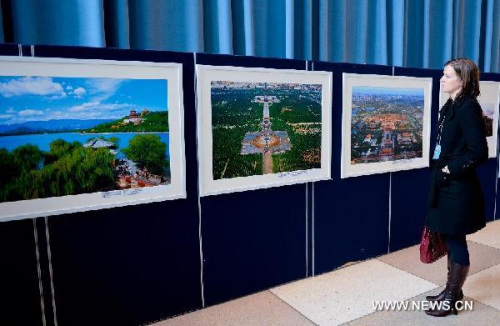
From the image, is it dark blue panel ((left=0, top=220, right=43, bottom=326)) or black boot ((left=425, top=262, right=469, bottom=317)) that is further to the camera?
black boot ((left=425, top=262, right=469, bottom=317))

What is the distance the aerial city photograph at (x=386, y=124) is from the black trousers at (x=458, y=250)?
944mm

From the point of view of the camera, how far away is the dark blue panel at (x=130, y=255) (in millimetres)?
1966

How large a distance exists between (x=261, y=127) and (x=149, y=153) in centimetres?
75

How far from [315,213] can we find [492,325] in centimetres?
123

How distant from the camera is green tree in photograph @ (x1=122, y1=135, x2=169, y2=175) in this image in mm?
2064

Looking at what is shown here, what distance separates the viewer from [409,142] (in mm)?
3250

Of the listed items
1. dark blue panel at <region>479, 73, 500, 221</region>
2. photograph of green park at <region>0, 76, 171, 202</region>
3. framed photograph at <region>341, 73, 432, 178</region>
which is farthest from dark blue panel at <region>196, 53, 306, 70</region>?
dark blue panel at <region>479, 73, 500, 221</region>

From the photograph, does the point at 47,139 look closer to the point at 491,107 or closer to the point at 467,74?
the point at 467,74

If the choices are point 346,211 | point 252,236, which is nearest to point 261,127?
point 252,236

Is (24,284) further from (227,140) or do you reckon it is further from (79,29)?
(79,29)

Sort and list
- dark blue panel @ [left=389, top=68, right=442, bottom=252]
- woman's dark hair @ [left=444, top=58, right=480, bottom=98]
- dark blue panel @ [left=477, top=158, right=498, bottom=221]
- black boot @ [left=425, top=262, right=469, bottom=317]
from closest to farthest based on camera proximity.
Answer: woman's dark hair @ [left=444, top=58, right=480, bottom=98] → black boot @ [left=425, top=262, right=469, bottom=317] → dark blue panel @ [left=389, top=68, right=442, bottom=252] → dark blue panel @ [left=477, top=158, right=498, bottom=221]

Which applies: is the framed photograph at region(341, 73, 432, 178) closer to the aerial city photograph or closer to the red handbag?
the aerial city photograph

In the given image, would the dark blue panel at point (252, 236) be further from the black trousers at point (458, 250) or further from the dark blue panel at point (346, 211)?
the black trousers at point (458, 250)

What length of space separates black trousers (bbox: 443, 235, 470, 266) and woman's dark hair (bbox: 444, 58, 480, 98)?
0.81 m
